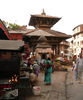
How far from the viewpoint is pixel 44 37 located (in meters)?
22.9

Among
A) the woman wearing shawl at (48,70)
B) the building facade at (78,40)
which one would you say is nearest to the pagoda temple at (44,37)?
the woman wearing shawl at (48,70)

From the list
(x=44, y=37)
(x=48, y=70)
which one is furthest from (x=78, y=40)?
(x=48, y=70)

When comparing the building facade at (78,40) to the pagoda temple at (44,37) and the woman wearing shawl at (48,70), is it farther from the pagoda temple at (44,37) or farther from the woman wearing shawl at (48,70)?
the woman wearing shawl at (48,70)

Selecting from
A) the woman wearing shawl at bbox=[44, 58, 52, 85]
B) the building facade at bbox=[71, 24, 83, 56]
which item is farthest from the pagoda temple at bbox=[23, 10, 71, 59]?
the building facade at bbox=[71, 24, 83, 56]

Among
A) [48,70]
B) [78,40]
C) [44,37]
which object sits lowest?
[48,70]

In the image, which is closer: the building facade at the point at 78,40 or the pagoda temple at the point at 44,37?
the pagoda temple at the point at 44,37

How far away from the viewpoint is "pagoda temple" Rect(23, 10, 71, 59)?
2146 cm

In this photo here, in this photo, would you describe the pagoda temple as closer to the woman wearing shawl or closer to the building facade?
the woman wearing shawl

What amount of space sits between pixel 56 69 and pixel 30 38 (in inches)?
211

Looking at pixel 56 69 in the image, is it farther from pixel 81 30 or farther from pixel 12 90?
pixel 81 30

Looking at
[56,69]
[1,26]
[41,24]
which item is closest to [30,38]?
[56,69]

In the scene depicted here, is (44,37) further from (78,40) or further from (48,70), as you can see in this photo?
(78,40)

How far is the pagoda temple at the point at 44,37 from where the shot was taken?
21.5 meters

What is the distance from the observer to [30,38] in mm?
28016
